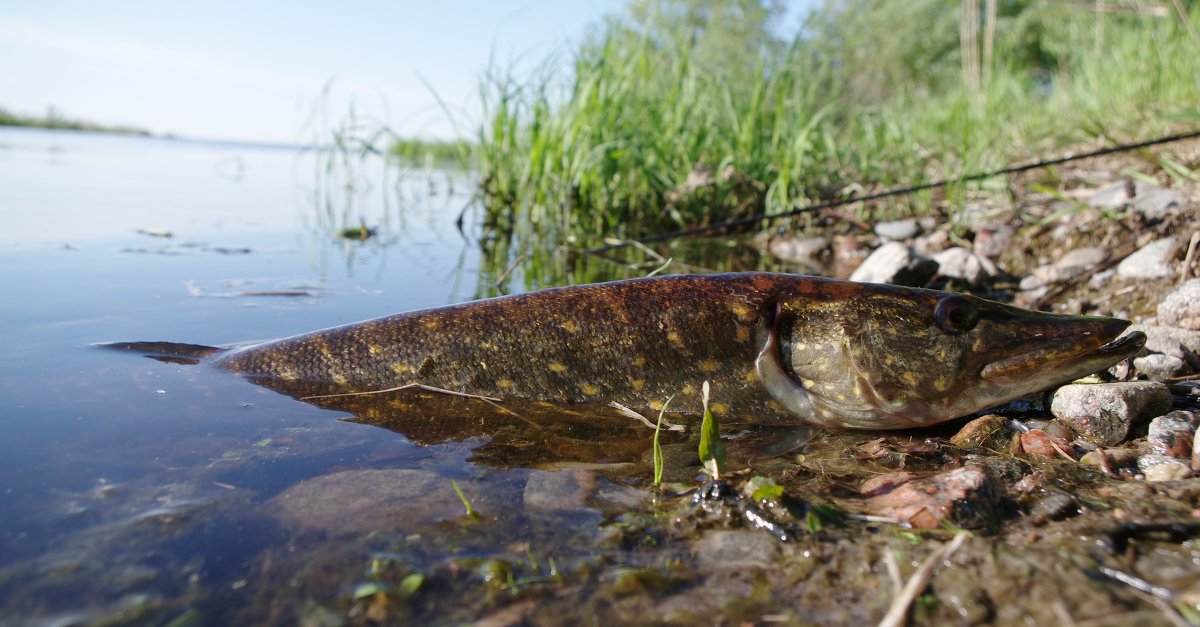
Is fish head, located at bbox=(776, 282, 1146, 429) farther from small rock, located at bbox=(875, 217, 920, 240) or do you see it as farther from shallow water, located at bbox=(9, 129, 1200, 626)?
small rock, located at bbox=(875, 217, 920, 240)

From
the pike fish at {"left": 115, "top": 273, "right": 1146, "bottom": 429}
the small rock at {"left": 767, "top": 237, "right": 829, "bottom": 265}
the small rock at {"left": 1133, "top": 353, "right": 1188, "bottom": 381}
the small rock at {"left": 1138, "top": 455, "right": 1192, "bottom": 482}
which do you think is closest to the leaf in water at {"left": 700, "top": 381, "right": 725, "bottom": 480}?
the pike fish at {"left": 115, "top": 273, "right": 1146, "bottom": 429}

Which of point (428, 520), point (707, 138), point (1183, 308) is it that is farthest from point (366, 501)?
point (707, 138)

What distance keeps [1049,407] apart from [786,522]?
147 centimetres

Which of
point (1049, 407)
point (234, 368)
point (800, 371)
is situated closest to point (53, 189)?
point (234, 368)

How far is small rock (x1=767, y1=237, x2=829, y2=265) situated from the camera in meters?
6.87

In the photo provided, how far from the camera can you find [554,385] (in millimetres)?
2846

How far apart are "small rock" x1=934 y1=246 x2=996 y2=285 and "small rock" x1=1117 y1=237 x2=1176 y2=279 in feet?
2.65

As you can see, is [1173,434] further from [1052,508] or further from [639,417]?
[639,417]

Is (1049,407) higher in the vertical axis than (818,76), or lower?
lower

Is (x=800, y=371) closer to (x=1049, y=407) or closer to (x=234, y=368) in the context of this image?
(x=1049, y=407)

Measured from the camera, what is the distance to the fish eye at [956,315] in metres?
2.66

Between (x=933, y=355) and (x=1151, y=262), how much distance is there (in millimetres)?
2827

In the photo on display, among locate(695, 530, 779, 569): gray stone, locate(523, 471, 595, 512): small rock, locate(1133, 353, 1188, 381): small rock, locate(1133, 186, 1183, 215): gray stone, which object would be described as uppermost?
locate(1133, 186, 1183, 215): gray stone

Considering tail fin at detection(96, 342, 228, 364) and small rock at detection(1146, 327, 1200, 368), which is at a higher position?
small rock at detection(1146, 327, 1200, 368)
